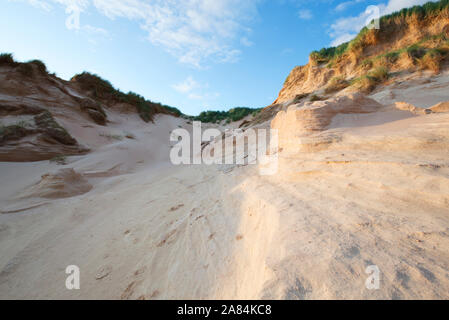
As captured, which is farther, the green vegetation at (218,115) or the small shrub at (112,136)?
the green vegetation at (218,115)

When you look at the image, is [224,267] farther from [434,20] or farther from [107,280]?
[434,20]

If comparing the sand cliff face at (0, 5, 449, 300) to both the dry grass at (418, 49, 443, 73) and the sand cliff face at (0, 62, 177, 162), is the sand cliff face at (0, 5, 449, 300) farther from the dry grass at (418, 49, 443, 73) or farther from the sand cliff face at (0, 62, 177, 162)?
the dry grass at (418, 49, 443, 73)

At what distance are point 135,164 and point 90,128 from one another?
388cm

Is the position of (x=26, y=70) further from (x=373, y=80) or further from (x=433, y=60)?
(x=433, y=60)

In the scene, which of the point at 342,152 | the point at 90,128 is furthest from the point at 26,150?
the point at 342,152

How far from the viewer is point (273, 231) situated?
1387 mm

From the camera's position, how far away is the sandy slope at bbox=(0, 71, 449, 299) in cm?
97

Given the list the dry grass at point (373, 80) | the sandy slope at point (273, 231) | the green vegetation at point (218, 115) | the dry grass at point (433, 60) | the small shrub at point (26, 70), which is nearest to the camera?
the sandy slope at point (273, 231)

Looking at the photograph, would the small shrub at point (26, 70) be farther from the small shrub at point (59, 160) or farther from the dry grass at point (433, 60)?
the dry grass at point (433, 60)

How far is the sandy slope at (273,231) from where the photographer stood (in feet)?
3.18

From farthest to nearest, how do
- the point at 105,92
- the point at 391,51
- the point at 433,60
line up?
the point at 105,92 < the point at 391,51 < the point at 433,60

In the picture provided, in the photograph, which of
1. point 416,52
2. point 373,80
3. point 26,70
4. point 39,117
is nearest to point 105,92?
point 26,70

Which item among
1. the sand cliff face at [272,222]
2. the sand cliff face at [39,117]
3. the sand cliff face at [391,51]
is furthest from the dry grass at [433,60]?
the sand cliff face at [39,117]
